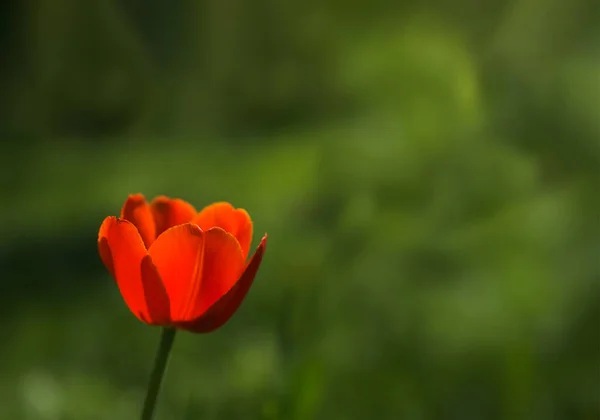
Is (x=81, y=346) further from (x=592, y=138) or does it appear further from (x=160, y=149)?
(x=592, y=138)

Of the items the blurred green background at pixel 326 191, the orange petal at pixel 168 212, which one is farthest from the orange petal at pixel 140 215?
the blurred green background at pixel 326 191

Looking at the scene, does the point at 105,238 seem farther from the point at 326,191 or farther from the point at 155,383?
the point at 326,191

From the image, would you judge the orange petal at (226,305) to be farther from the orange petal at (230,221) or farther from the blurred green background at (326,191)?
the blurred green background at (326,191)

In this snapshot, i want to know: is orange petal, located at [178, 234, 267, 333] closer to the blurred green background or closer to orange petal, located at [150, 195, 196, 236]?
orange petal, located at [150, 195, 196, 236]

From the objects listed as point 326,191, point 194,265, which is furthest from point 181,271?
point 326,191

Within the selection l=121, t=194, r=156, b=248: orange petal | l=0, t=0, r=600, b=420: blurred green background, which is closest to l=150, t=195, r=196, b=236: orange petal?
l=121, t=194, r=156, b=248: orange petal

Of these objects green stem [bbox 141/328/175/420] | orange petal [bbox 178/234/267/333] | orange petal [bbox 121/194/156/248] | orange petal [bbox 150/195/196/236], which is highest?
orange petal [bbox 150/195/196/236]
